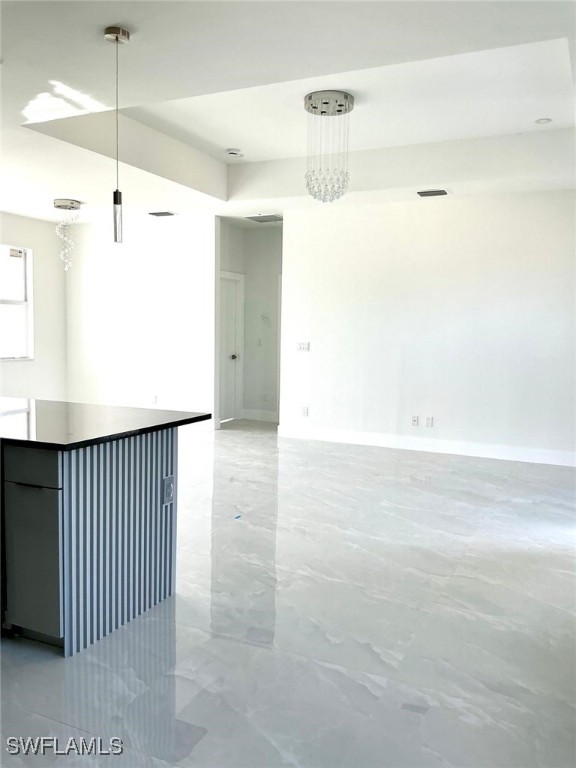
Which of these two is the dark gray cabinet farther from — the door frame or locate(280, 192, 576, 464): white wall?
the door frame

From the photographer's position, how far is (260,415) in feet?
30.0

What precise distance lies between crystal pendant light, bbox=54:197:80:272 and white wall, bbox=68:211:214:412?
15cm

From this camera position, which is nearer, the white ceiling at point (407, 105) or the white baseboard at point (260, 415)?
the white ceiling at point (407, 105)

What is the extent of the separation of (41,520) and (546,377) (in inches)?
205

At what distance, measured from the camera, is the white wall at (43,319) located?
817cm

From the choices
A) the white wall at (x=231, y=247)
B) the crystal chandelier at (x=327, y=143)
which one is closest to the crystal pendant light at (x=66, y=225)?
the white wall at (x=231, y=247)

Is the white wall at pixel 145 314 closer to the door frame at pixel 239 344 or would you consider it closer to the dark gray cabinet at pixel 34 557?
the door frame at pixel 239 344

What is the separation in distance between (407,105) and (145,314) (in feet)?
15.9

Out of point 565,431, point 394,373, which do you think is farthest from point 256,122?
point 565,431

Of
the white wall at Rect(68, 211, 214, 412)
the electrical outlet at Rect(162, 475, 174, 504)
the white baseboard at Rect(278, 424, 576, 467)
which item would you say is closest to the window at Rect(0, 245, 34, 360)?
the white wall at Rect(68, 211, 214, 412)

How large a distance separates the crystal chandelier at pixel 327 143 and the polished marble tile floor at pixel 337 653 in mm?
2693

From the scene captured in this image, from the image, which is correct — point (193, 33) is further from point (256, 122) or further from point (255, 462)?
point (255, 462)

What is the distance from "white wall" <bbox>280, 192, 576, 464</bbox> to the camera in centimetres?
623

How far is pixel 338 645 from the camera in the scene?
2.68 meters
